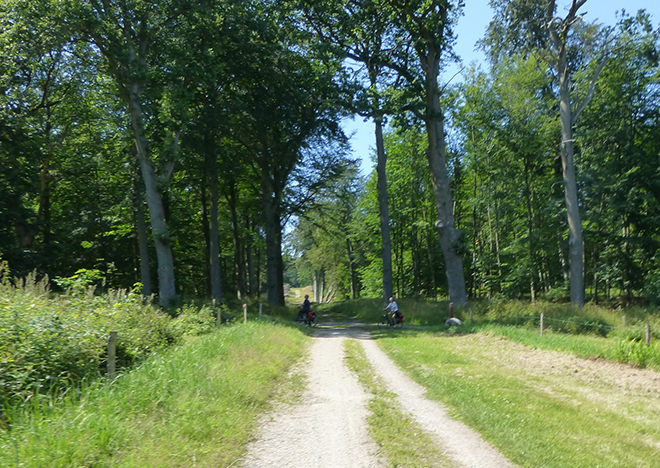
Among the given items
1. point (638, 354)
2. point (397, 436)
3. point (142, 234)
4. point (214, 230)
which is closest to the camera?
point (397, 436)

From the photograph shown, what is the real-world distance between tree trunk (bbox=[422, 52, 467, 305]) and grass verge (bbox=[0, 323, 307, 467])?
15915mm

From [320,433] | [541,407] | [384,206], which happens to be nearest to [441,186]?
[384,206]

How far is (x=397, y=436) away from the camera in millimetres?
6137

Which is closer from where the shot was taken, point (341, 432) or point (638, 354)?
point (341, 432)

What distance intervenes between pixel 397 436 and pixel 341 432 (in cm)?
76

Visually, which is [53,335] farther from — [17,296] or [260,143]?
[260,143]

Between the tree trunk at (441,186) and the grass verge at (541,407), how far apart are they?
9869 mm

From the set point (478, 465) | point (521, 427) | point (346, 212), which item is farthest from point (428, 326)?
point (346, 212)

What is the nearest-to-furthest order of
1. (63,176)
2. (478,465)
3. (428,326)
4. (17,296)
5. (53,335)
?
(478,465), (53,335), (17,296), (428,326), (63,176)

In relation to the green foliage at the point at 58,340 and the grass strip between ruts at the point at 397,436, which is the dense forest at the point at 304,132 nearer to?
the green foliage at the point at 58,340

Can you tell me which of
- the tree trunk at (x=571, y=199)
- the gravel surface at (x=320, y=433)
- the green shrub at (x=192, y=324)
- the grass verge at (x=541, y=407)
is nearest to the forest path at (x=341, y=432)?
the gravel surface at (x=320, y=433)

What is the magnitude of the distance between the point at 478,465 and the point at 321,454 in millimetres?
1836

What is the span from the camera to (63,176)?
29.2 meters

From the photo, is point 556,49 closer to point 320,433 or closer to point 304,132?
point 304,132
